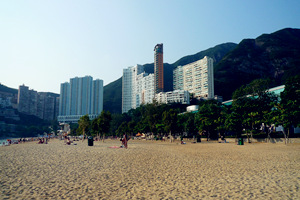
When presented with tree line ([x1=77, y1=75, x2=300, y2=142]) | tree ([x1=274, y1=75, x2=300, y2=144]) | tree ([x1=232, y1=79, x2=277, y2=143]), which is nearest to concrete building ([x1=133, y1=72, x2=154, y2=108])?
tree line ([x1=77, y1=75, x2=300, y2=142])

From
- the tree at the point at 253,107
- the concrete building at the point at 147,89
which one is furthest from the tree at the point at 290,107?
the concrete building at the point at 147,89

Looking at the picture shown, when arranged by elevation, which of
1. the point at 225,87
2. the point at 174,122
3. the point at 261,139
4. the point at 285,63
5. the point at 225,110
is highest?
the point at 285,63

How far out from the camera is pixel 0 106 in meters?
191

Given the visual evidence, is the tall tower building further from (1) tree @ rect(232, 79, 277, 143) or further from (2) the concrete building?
(1) tree @ rect(232, 79, 277, 143)

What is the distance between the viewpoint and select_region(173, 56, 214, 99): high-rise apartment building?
151 metres

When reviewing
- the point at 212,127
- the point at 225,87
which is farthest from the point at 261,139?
the point at 225,87

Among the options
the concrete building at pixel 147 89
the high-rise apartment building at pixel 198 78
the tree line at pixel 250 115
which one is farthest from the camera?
the concrete building at pixel 147 89

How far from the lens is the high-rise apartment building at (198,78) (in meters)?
151

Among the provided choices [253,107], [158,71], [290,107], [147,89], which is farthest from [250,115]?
[147,89]

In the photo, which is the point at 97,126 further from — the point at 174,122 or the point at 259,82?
the point at 259,82

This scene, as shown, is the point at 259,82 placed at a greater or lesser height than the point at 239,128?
greater

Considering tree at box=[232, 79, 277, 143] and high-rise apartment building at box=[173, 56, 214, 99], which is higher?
high-rise apartment building at box=[173, 56, 214, 99]

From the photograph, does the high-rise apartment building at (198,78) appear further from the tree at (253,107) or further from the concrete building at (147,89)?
the tree at (253,107)

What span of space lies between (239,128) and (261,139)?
478 cm
